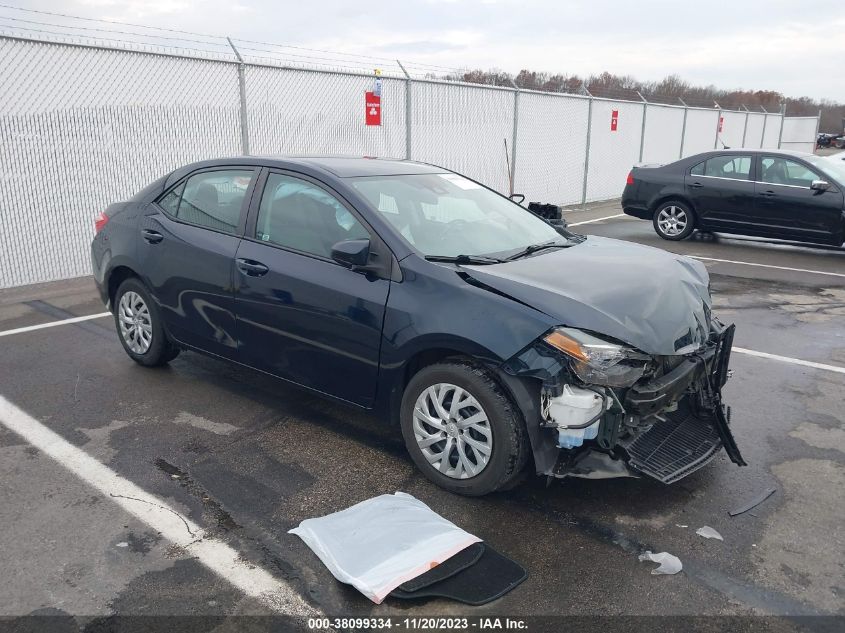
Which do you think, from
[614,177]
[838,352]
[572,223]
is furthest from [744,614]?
[614,177]

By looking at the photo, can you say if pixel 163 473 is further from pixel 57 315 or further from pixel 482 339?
pixel 57 315

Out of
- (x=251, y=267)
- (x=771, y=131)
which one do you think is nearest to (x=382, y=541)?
(x=251, y=267)

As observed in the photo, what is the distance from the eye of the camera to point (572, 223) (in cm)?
Result: 1457

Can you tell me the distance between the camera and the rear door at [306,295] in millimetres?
3910

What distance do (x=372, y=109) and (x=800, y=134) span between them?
104 feet

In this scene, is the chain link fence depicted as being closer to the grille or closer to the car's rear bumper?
the car's rear bumper

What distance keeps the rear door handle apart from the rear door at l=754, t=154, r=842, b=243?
9.04 metres

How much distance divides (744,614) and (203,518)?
2396 millimetres

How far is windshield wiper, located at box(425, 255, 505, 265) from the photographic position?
12.7ft

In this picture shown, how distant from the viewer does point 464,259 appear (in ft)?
12.9

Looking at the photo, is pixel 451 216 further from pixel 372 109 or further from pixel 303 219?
pixel 372 109

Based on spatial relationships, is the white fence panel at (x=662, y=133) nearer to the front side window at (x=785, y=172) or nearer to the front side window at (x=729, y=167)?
the front side window at (x=729, y=167)

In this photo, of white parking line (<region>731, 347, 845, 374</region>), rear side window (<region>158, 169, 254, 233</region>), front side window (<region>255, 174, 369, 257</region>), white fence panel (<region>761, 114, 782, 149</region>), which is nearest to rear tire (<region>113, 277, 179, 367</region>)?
rear side window (<region>158, 169, 254, 233</region>)

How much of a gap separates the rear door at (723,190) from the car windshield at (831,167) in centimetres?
83
